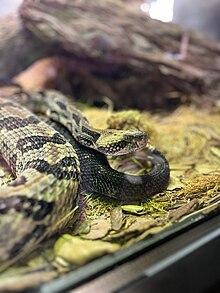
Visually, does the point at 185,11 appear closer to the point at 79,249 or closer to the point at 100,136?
the point at 100,136

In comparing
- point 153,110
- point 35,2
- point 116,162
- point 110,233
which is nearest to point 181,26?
point 153,110

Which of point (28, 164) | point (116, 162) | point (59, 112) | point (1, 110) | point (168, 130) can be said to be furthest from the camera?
point (168, 130)

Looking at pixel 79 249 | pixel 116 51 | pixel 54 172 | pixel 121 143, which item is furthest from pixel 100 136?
pixel 116 51

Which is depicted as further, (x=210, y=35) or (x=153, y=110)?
(x=153, y=110)

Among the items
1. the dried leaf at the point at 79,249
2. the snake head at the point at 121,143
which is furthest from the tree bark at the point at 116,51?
the dried leaf at the point at 79,249

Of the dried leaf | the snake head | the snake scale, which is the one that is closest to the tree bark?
the snake scale

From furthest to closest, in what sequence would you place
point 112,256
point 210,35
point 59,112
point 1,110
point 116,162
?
point 210,35 → point 59,112 → point 1,110 → point 116,162 → point 112,256

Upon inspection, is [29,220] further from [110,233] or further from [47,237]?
[110,233]
